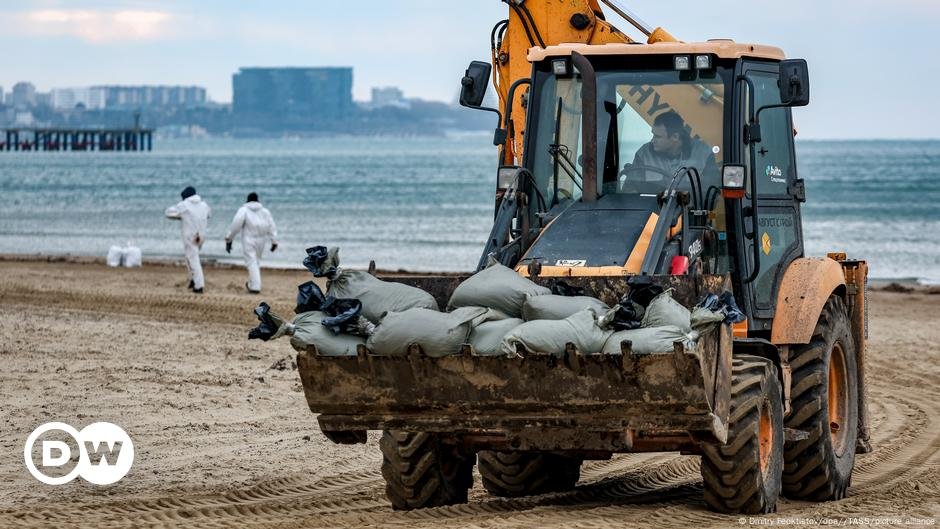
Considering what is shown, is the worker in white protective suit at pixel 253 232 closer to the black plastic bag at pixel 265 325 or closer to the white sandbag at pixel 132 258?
the white sandbag at pixel 132 258

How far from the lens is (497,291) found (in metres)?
8.23

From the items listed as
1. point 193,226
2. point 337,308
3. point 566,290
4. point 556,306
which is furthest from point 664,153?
point 193,226

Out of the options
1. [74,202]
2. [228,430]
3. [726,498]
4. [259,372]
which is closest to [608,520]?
[726,498]

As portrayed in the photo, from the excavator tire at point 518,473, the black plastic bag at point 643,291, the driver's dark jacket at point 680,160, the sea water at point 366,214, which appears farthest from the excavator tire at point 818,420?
the sea water at point 366,214

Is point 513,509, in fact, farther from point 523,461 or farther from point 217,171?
point 217,171

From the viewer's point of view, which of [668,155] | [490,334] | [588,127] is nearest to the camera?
[490,334]

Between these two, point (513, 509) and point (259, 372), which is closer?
point (513, 509)

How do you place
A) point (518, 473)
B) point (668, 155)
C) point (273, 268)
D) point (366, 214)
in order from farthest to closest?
point (366, 214) → point (273, 268) → point (518, 473) → point (668, 155)

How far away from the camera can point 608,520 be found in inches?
330

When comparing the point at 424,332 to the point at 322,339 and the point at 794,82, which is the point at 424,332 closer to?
the point at 322,339

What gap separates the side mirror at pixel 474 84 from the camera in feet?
34.2

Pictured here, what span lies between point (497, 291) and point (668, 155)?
6.63 feet

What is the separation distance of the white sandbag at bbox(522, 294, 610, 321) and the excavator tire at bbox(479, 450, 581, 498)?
2.15m

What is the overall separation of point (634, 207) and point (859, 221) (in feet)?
146
